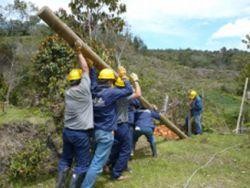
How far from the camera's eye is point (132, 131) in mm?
10914

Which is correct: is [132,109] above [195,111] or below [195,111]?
above

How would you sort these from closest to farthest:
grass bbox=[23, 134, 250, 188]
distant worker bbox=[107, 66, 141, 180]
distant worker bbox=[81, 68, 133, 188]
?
distant worker bbox=[81, 68, 133, 188] → distant worker bbox=[107, 66, 141, 180] → grass bbox=[23, 134, 250, 188]

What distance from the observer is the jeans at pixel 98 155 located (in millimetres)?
7551

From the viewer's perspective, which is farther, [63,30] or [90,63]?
[90,63]

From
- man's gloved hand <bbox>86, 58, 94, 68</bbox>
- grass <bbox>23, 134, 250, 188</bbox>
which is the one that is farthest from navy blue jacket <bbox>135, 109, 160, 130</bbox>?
man's gloved hand <bbox>86, 58, 94, 68</bbox>

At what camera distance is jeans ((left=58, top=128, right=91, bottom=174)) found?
7.38 meters

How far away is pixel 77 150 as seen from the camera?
293 inches

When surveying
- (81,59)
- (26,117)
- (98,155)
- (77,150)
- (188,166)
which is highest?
(81,59)

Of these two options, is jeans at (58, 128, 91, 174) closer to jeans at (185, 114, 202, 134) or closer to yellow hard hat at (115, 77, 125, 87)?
yellow hard hat at (115, 77, 125, 87)

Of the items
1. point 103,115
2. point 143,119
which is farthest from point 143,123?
point 103,115

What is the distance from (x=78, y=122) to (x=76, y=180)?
1000mm

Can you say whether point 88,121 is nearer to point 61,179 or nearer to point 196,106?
point 61,179

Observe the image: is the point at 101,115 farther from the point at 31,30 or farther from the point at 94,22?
the point at 31,30

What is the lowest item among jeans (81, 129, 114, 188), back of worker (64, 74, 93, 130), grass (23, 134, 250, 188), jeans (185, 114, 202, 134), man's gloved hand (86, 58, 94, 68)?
grass (23, 134, 250, 188)
